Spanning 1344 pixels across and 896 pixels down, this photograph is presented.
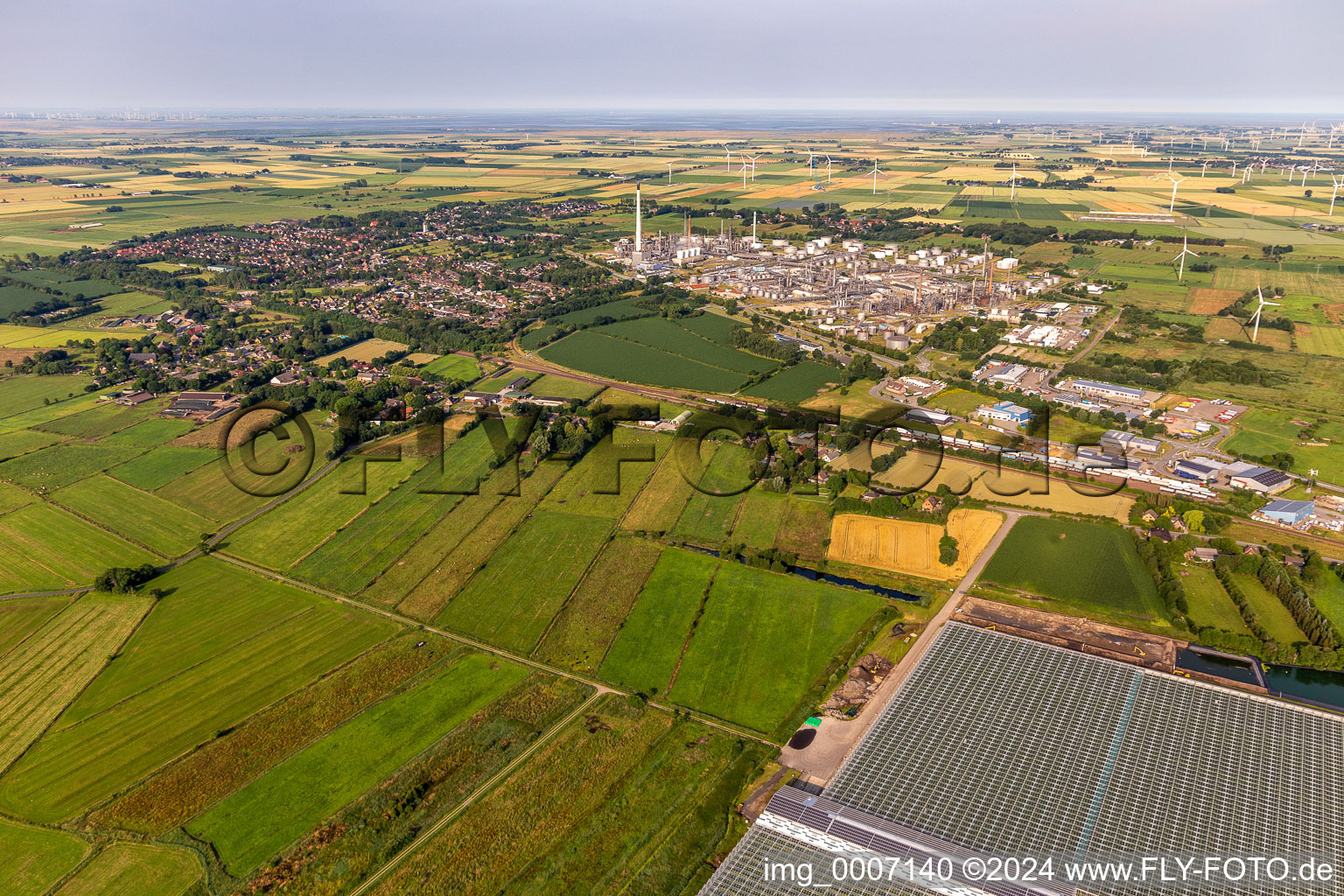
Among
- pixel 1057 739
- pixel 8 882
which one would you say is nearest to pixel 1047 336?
pixel 1057 739

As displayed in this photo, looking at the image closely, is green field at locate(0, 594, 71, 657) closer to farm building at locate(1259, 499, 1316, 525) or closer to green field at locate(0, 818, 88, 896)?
green field at locate(0, 818, 88, 896)

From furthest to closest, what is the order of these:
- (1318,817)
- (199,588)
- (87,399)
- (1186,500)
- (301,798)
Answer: (87,399) → (1186,500) → (199,588) → (301,798) → (1318,817)

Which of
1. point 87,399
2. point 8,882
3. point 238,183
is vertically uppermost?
point 238,183

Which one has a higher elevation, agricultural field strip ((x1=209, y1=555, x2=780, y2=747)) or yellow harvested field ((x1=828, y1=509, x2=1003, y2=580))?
yellow harvested field ((x1=828, y1=509, x2=1003, y2=580))

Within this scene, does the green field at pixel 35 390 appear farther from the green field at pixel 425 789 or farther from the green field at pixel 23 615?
the green field at pixel 425 789

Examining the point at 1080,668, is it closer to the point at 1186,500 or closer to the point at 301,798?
the point at 1186,500

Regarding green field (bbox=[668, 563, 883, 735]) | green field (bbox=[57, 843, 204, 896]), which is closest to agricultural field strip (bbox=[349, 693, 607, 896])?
green field (bbox=[668, 563, 883, 735])
